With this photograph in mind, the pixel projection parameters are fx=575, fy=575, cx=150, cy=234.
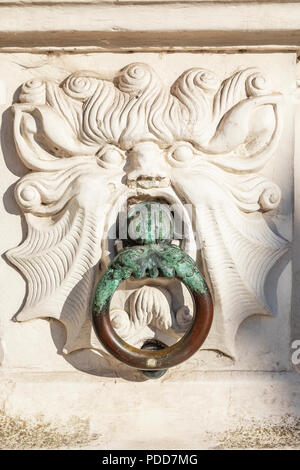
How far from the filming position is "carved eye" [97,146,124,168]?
967mm

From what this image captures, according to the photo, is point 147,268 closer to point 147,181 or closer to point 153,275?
point 153,275

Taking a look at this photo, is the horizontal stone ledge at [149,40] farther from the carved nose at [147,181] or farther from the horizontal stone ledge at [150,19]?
the carved nose at [147,181]

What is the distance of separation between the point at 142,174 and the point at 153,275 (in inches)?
6.7

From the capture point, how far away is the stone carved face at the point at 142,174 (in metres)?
0.96

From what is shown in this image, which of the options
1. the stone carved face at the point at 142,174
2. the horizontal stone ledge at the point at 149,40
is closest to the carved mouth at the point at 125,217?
the stone carved face at the point at 142,174

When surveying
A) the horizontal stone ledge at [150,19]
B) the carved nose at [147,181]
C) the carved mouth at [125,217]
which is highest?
the horizontal stone ledge at [150,19]

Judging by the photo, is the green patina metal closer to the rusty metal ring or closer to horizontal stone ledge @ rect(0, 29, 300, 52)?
the rusty metal ring

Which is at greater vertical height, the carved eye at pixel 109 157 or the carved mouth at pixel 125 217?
the carved eye at pixel 109 157

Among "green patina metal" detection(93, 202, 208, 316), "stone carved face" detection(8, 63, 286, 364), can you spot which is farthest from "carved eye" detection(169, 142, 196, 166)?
"green patina metal" detection(93, 202, 208, 316)

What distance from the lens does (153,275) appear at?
91cm

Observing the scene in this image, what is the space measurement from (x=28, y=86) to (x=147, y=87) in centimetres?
20

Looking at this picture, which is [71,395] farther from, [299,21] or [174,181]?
[299,21]

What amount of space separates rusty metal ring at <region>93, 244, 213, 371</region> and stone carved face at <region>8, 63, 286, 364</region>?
8 centimetres

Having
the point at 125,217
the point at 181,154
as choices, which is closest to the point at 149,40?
the point at 181,154
